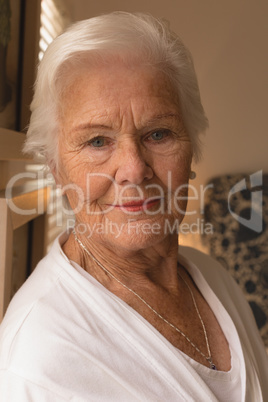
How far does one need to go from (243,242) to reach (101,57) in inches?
72.2

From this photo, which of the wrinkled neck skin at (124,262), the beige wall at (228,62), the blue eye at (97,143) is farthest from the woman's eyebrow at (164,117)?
the beige wall at (228,62)

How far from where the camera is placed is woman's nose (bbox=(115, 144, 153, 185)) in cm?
94

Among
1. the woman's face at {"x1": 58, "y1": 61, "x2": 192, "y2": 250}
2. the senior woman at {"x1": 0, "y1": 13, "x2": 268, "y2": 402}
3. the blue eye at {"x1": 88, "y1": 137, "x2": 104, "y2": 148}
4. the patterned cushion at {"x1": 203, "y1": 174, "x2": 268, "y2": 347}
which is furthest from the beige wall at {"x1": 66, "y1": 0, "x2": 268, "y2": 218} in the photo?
the blue eye at {"x1": 88, "y1": 137, "x2": 104, "y2": 148}

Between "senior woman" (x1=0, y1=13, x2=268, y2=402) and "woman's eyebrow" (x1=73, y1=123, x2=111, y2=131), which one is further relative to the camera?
"woman's eyebrow" (x1=73, y1=123, x2=111, y2=131)

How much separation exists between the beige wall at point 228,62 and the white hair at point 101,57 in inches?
58.5

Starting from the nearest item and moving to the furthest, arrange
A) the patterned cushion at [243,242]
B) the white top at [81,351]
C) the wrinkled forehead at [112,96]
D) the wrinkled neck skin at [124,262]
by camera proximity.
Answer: the white top at [81,351] < the wrinkled forehead at [112,96] < the wrinkled neck skin at [124,262] < the patterned cushion at [243,242]

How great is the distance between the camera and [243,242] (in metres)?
2.56

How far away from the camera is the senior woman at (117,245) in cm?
82

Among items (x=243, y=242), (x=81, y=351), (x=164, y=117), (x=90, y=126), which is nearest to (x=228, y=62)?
(x=243, y=242)

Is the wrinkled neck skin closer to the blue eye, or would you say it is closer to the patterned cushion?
the blue eye

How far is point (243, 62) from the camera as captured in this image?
2467 mm

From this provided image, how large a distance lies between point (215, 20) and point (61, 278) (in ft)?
6.39

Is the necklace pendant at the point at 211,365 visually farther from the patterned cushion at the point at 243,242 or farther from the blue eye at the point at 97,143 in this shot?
the patterned cushion at the point at 243,242

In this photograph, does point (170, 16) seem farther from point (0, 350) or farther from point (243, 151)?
point (0, 350)
